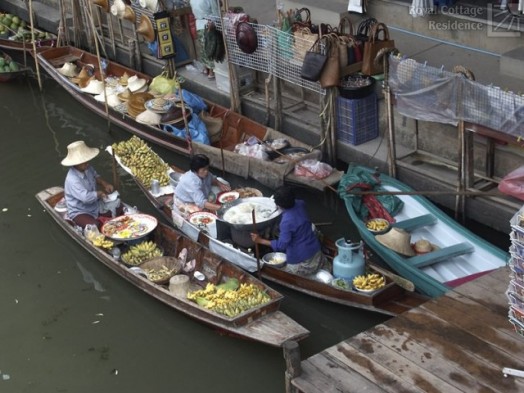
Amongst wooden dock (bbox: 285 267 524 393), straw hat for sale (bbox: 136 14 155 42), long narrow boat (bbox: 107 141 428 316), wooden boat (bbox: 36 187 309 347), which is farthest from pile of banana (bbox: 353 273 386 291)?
straw hat for sale (bbox: 136 14 155 42)

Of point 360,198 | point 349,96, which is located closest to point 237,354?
point 360,198

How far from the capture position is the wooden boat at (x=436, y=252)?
344 inches

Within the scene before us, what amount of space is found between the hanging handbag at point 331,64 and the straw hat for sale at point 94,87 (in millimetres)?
5678

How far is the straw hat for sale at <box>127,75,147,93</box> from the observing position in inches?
587

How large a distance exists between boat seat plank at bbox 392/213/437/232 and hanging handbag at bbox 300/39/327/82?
286 cm

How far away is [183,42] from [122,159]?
453cm

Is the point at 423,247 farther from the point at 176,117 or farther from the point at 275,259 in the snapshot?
the point at 176,117

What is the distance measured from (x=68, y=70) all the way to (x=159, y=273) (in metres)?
8.14

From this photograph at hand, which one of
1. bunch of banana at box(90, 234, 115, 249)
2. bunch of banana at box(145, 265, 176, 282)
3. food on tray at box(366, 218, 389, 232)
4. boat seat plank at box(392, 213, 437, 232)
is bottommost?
bunch of banana at box(145, 265, 176, 282)

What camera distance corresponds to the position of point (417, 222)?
9.71 m

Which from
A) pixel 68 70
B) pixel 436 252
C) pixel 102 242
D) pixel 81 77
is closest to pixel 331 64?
pixel 436 252

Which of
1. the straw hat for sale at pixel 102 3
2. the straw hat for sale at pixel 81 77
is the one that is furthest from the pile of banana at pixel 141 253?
the straw hat for sale at pixel 102 3

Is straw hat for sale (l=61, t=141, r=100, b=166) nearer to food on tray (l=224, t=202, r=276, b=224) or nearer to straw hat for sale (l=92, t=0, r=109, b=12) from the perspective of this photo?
food on tray (l=224, t=202, r=276, b=224)

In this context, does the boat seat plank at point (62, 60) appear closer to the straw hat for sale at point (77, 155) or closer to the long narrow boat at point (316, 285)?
the straw hat for sale at point (77, 155)
